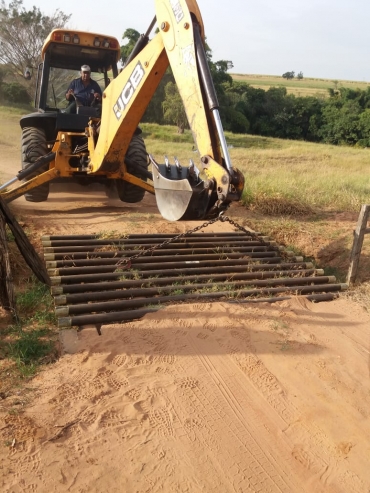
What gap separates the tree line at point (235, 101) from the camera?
84.5ft

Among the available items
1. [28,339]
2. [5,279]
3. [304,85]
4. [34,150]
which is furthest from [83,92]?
[304,85]

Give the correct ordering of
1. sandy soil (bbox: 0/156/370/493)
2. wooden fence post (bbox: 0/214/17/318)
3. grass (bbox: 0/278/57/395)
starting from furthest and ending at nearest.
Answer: wooden fence post (bbox: 0/214/17/318)
grass (bbox: 0/278/57/395)
sandy soil (bbox: 0/156/370/493)

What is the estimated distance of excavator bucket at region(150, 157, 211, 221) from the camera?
3.79 meters

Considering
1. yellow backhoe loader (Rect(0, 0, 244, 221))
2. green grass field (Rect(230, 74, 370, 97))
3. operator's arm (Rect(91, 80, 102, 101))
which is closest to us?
yellow backhoe loader (Rect(0, 0, 244, 221))

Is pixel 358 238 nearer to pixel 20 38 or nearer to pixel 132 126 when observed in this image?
pixel 132 126

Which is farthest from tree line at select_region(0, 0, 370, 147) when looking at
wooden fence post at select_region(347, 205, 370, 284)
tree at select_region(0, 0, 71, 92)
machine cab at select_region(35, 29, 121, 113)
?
wooden fence post at select_region(347, 205, 370, 284)

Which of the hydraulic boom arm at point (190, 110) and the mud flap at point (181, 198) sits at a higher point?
the hydraulic boom arm at point (190, 110)

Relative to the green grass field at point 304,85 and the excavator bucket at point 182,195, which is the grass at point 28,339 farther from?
the green grass field at point 304,85

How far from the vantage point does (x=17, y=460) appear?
252 centimetres

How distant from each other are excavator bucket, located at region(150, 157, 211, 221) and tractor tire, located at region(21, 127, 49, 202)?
142 inches

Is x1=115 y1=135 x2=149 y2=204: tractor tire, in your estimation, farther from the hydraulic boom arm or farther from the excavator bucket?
the excavator bucket

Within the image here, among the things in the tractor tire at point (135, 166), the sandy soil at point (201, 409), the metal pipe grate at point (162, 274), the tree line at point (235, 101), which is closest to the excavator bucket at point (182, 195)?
the metal pipe grate at point (162, 274)

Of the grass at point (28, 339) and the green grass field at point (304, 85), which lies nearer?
the grass at point (28, 339)

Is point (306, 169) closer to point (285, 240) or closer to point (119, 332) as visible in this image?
point (285, 240)
